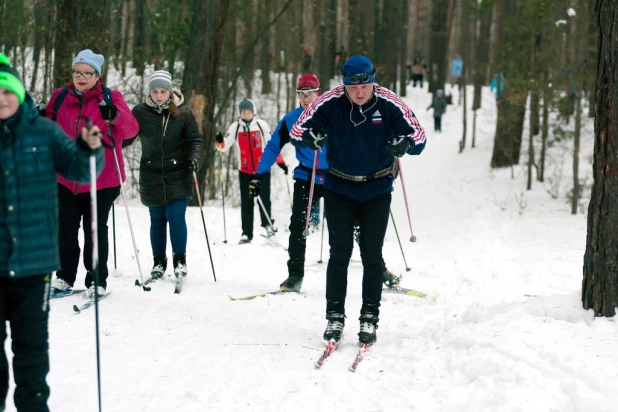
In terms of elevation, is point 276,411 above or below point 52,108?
below

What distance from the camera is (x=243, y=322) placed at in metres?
5.78

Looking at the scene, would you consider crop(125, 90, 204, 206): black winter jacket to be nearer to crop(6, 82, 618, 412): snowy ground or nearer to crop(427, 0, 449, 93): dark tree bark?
crop(6, 82, 618, 412): snowy ground

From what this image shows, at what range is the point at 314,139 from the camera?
193 inches

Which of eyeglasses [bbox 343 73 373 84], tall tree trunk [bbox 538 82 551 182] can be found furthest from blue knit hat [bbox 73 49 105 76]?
tall tree trunk [bbox 538 82 551 182]

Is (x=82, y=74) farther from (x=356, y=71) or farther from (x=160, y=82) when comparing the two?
(x=356, y=71)

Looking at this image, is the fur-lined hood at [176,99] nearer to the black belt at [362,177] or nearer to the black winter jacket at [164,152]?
the black winter jacket at [164,152]

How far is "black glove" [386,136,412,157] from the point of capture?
470cm

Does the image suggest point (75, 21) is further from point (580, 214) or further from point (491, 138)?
point (491, 138)

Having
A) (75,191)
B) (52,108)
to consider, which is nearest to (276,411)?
(75,191)

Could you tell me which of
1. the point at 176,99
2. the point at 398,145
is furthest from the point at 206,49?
the point at 398,145

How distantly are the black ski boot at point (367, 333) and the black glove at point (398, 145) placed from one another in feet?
4.15

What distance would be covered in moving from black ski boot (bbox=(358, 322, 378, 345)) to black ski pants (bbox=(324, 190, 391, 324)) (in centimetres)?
3

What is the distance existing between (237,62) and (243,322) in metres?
16.1

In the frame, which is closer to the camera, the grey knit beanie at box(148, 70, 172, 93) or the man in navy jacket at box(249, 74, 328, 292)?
the grey knit beanie at box(148, 70, 172, 93)
